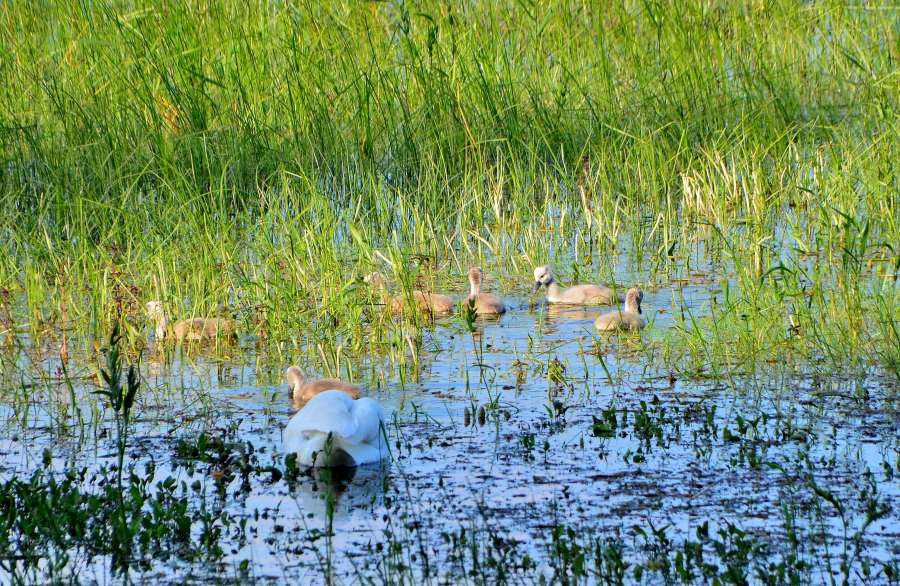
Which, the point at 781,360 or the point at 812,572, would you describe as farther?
the point at 781,360

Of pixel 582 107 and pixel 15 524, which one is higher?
pixel 582 107

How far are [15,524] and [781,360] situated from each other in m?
3.88

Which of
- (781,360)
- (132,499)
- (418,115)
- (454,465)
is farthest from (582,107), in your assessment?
(132,499)

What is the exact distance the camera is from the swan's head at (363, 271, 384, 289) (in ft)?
29.2

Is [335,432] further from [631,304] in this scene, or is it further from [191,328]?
[631,304]

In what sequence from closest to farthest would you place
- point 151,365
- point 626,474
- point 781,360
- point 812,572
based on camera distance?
point 812,572 → point 626,474 → point 781,360 → point 151,365

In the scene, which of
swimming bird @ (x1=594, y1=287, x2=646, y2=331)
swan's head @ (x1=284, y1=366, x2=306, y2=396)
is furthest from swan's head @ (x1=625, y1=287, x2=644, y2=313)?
swan's head @ (x1=284, y1=366, x2=306, y2=396)

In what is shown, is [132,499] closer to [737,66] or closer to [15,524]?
[15,524]

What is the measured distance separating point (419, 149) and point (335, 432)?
6292mm

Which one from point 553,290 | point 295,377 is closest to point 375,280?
point 553,290

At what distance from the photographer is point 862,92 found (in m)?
13.2

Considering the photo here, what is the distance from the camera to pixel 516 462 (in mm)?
6090

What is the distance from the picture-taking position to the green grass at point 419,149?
9445 mm

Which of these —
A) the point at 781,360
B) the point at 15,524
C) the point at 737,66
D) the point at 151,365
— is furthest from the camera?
the point at 737,66
